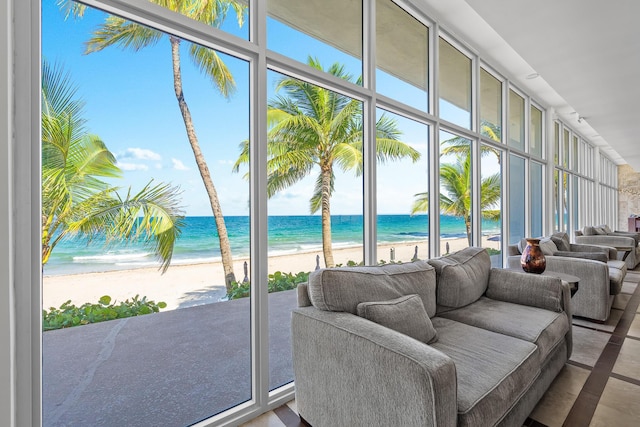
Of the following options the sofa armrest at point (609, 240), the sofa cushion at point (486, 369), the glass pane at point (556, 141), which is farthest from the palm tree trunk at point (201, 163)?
the sofa armrest at point (609, 240)

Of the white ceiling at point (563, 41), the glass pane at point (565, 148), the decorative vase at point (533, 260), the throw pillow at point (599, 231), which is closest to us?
the white ceiling at point (563, 41)

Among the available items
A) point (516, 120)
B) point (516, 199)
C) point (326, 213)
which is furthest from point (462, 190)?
point (326, 213)

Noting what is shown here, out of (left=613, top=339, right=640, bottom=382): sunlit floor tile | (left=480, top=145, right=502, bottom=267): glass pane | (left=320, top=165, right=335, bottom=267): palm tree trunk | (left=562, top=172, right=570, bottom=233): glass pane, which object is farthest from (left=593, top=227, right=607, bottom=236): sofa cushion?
(left=320, top=165, right=335, bottom=267): palm tree trunk

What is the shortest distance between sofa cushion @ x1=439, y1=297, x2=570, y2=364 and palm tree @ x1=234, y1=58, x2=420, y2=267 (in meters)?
1.41

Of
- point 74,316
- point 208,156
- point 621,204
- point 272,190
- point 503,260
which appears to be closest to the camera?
point 74,316

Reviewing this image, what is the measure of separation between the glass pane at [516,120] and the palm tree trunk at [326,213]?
3031 millimetres

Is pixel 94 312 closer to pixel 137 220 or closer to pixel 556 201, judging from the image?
pixel 137 220

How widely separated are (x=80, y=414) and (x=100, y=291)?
637mm

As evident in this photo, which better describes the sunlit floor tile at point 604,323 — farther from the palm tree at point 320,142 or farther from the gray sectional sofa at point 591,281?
the palm tree at point 320,142

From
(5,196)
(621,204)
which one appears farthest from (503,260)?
(621,204)

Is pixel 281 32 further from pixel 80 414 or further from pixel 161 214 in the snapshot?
pixel 80 414

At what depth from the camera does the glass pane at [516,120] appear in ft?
15.9

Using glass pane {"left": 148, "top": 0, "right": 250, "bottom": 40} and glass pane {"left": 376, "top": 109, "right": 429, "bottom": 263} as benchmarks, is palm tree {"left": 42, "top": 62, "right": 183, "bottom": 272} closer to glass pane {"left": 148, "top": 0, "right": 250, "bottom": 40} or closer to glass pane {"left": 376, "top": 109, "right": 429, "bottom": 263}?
glass pane {"left": 148, "top": 0, "right": 250, "bottom": 40}

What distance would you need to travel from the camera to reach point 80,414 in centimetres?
167
